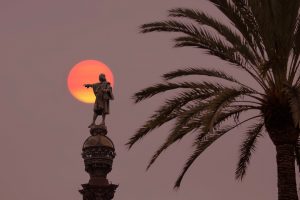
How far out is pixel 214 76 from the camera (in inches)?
851

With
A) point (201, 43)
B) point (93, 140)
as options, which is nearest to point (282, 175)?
point (201, 43)

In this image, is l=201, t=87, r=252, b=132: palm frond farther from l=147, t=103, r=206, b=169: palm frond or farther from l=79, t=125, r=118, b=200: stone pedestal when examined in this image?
l=79, t=125, r=118, b=200: stone pedestal

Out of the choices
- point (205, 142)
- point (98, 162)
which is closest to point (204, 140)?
point (205, 142)

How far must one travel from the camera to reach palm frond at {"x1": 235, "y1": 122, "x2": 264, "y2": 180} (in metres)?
23.2

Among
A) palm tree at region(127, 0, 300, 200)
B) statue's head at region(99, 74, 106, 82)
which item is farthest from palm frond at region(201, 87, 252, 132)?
statue's head at region(99, 74, 106, 82)

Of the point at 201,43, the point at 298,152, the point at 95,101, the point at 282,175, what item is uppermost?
the point at 95,101

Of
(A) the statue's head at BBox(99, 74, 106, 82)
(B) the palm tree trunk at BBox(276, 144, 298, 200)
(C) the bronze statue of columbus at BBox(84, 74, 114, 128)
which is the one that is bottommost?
(B) the palm tree trunk at BBox(276, 144, 298, 200)

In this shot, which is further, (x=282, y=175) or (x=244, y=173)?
(x=244, y=173)

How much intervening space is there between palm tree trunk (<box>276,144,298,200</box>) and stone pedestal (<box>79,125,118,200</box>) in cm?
1283

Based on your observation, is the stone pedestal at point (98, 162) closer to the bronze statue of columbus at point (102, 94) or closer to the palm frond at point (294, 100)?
the bronze statue of columbus at point (102, 94)

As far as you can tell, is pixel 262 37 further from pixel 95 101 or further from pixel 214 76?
pixel 95 101

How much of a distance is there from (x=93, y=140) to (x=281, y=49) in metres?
14.6

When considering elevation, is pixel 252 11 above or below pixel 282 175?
above

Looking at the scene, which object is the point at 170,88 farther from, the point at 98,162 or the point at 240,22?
the point at 98,162
